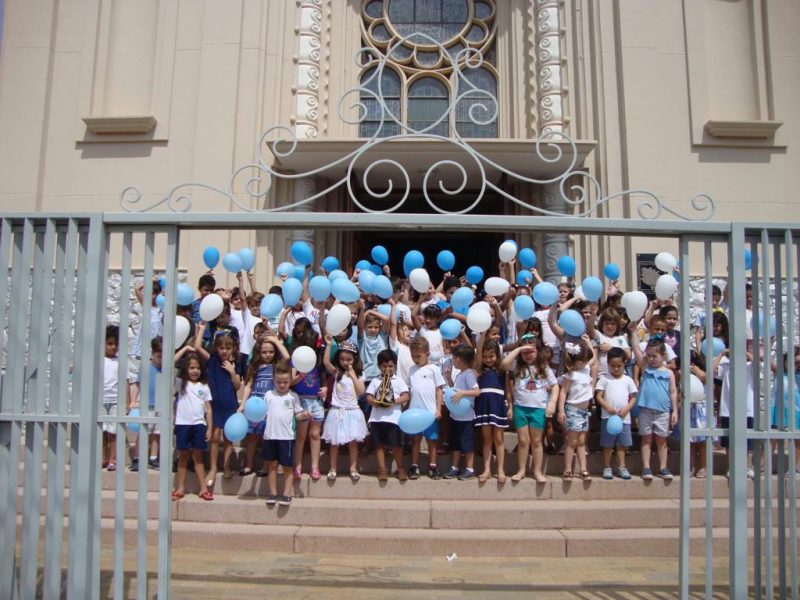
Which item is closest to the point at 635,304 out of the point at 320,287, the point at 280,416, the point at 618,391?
the point at 618,391

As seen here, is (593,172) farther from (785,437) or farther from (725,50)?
(785,437)

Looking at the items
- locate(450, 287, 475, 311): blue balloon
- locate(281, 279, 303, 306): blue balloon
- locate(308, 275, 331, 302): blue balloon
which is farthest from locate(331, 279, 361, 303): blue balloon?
locate(450, 287, 475, 311): blue balloon

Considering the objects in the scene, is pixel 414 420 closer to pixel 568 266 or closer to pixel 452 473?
pixel 452 473

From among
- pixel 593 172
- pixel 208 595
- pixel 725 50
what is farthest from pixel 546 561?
pixel 725 50

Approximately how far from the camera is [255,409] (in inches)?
256

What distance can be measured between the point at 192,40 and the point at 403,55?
380 cm

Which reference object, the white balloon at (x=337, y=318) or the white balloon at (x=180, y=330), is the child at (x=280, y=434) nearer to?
the white balloon at (x=337, y=318)

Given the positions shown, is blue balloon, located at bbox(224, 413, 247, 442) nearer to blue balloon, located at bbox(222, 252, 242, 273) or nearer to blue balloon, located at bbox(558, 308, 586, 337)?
blue balloon, located at bbox(222, 252, 242, 273)

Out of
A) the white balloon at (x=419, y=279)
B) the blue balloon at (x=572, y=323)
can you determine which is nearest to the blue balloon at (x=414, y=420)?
the blue balloon at (x=572, y=323)

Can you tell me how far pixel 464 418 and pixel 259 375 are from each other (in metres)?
2.18

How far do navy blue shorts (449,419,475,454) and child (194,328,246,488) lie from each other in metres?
2.35

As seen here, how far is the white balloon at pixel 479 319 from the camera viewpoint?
6816 mm

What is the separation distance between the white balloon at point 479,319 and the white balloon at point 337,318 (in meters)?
1.26

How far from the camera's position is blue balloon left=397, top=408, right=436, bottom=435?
632cm
